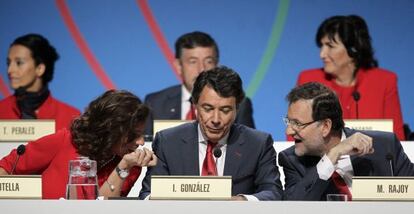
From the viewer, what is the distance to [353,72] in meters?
6.05

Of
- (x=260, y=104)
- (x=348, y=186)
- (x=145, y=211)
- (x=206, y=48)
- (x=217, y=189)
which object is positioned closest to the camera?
(x=145, y=211)

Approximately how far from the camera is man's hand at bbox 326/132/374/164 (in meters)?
4.12

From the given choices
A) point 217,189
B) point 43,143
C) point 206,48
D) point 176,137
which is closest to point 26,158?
point 43,143

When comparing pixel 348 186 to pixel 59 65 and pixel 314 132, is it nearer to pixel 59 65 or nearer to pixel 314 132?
pixel 314 132

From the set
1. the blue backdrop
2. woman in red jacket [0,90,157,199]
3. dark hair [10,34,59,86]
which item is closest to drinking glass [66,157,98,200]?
woman in red jacket [0,90,157,199]

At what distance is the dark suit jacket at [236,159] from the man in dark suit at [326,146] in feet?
0.34

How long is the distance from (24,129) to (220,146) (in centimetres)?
112

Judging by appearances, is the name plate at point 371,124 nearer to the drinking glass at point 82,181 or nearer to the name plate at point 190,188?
the name plate at point 190,188

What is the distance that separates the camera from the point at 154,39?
695cm

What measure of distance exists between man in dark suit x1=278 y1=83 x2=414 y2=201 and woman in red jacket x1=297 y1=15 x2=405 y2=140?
62.7 inches

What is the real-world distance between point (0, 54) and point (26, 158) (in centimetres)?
281

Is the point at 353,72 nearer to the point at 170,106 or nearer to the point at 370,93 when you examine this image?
the point at 370,93

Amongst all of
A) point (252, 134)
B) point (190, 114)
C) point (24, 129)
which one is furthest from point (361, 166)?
point (190, 114)

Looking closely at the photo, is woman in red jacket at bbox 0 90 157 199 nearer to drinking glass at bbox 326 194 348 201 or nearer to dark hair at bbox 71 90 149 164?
dark hair at bbox 71 90 149 164
